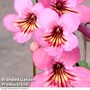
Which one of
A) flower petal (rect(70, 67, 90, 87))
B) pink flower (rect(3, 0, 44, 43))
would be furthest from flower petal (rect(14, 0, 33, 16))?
flower petal (rect(70, 67, 90, 87))

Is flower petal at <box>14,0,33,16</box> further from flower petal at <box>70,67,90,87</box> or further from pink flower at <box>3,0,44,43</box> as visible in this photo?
flower petal at <box>70,67,90,87</box>

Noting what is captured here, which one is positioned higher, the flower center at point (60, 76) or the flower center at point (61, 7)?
the flower center at point (61, 7)

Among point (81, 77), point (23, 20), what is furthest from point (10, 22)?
point (81, 77)

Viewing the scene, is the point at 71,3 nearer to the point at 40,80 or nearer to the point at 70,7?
the point at 70,7

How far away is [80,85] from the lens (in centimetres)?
47

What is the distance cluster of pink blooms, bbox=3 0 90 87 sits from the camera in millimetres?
449

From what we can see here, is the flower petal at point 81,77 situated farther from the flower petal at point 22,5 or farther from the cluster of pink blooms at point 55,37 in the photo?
the flower petal at point 22,5

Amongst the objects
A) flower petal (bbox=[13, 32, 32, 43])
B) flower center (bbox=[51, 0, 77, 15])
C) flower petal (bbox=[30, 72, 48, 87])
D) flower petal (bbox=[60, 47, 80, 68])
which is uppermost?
flower center (bbox=[51, 0, 77, 15])

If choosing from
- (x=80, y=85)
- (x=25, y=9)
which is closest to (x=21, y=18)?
(x=25, y=9)

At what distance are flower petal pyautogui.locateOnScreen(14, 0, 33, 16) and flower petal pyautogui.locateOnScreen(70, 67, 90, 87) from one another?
10cm

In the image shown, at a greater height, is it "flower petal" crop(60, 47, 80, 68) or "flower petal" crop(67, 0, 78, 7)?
"flower petal" crop(67, 0, 78, 7)

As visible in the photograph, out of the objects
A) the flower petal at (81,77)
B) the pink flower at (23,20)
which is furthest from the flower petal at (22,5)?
the flower petal at (81,77)

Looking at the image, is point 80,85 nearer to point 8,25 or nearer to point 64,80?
point 64,80

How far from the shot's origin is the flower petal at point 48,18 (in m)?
0.45
